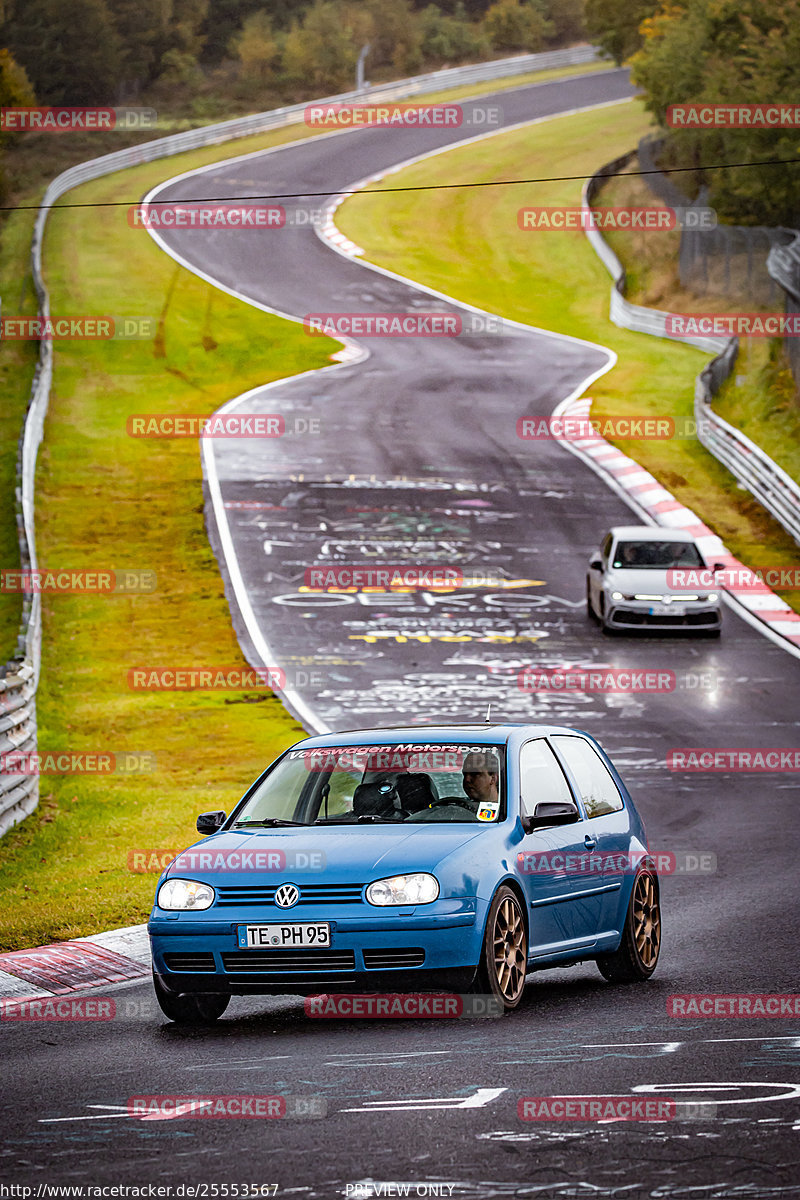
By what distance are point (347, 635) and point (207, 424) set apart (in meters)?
16.1

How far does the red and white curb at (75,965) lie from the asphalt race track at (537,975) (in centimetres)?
45

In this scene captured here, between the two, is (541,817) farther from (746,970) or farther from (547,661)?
(547,661)

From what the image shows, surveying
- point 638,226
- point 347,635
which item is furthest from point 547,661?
point 638,226

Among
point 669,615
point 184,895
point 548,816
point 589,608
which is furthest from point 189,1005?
point 589,608

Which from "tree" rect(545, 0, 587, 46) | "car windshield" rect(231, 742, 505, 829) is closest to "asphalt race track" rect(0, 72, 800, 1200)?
"car windshield" rect(231, 742, 505, 829)

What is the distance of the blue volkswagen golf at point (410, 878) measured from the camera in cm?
829

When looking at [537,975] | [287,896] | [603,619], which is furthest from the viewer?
[603,619]

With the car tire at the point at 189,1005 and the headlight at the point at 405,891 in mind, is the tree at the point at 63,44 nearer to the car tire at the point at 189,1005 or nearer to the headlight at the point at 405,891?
the car tire at the point at 189,1005

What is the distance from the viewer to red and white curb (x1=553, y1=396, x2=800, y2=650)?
1118 inches

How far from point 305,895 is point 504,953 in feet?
3.56

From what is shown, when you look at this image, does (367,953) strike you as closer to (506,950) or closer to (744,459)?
(506,950)

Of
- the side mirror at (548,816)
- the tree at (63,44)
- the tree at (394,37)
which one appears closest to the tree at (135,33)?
Answer: the tree at (63,44)

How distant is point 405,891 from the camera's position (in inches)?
327

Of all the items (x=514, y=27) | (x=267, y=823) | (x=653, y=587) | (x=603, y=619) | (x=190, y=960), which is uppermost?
(x=267, y=823)
